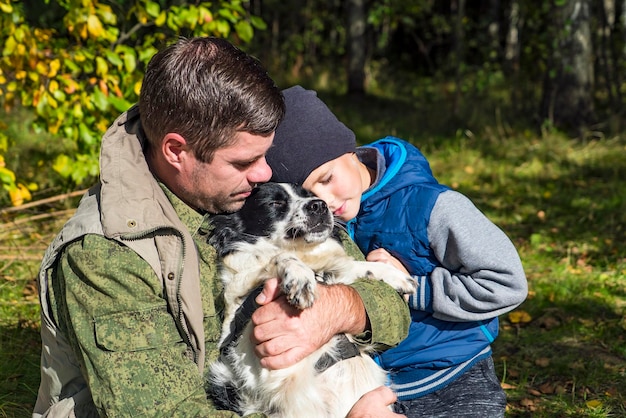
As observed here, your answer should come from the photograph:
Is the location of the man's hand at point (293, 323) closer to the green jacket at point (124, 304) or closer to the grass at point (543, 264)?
the green jacket at point (124, 304)

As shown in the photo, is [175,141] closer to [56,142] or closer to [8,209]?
[8,209]

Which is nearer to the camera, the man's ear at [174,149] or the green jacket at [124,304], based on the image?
the green jacket at [124,304]

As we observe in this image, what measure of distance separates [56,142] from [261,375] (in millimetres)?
6010

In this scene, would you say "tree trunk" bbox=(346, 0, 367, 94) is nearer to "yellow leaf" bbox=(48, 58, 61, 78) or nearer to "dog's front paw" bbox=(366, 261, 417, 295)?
"yellow leaf" bbox=(48, 58, 61, 78)

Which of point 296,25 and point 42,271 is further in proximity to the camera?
point 296,25

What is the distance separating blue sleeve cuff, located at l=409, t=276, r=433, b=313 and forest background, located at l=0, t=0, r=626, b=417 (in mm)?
1435

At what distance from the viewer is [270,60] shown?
16.0 metres

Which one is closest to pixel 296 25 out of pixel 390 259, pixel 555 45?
pixel 555 45

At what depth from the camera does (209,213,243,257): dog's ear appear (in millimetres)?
2645

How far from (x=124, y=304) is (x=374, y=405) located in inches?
35.6

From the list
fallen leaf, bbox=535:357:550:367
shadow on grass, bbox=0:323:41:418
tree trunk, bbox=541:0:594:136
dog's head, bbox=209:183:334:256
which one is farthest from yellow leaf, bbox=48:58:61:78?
tree trunk, bbox=541:0:594:136

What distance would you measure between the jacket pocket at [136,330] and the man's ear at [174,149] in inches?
19.0

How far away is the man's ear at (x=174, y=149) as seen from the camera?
7.62ft

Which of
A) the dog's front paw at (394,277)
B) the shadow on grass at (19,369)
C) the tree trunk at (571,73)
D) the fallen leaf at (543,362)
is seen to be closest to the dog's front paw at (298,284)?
the dog's front paw at (394,277)
